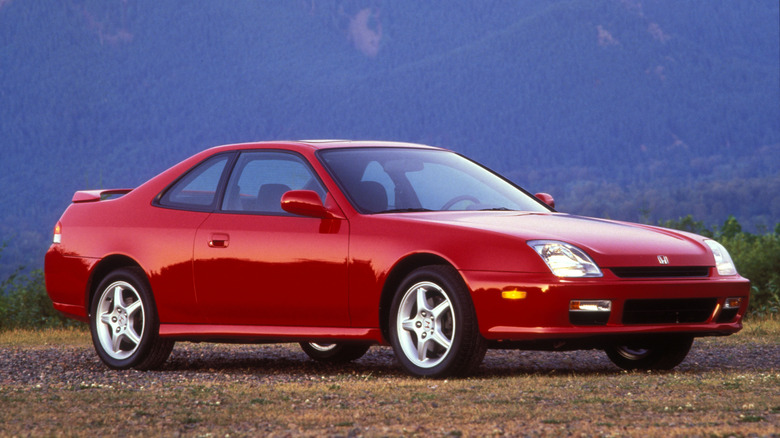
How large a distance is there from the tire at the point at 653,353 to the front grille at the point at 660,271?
2.17 feet

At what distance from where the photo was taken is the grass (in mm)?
5281

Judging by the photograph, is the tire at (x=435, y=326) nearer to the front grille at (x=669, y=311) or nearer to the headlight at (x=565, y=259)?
the headlight at (x=565, y=259)

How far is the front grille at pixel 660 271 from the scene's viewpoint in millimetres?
7148

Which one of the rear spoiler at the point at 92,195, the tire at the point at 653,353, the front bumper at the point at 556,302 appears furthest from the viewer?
the rear spoiler at the point at 92,195

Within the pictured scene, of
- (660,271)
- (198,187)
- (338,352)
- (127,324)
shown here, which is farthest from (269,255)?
(660,271)

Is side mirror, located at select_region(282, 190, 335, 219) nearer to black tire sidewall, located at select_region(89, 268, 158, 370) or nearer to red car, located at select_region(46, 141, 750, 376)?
red car, located at select_region(46, 141, 750, 376)

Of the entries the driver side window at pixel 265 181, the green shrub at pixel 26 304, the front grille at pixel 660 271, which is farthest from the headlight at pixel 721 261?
the green shrub at pixel 26 304

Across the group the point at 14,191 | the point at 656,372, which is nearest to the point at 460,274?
the point at 656,372

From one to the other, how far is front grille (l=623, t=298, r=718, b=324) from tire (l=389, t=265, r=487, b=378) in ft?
2.87

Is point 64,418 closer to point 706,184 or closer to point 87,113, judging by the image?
point 706,184

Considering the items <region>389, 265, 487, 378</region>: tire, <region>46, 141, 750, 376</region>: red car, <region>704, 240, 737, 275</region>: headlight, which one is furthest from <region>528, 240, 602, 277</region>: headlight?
<region>704, 240, 737, 275</region>: headlight

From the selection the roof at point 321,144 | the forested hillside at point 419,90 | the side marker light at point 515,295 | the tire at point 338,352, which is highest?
the forested hillside at point 419,90

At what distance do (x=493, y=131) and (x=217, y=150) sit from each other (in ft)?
433

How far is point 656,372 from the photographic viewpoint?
8008mm
